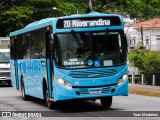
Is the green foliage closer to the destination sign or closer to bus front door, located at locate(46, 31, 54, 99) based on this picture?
bus front door, located at locate(46, 31, 54, 99)

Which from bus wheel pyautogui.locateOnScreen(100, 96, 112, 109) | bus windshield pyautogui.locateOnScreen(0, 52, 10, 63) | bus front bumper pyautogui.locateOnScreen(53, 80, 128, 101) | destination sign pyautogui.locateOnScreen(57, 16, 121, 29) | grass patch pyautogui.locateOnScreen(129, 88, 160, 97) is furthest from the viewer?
bus windshield pyautogui.locateOnScreen(0, 52, 10, 63)

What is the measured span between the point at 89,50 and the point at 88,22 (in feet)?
2.98

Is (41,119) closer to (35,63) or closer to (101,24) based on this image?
(101,24)

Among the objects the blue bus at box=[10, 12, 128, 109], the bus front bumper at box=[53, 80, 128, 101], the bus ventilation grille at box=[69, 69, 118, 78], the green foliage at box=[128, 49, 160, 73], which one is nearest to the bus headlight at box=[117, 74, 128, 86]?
the blue bus at box=[10, 12, 128, 109]

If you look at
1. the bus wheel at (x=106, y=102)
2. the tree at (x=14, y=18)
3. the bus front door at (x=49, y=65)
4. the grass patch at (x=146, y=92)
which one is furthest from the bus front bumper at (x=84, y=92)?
the tree at (x=14, y=18)

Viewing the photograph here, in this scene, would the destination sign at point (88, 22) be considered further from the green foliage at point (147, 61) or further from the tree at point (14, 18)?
the tree at point (14, 18)

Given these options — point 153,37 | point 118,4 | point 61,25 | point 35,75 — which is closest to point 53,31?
point 61,25

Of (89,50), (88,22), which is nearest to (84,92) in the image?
(89,50)

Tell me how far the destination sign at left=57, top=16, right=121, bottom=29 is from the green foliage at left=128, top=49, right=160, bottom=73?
19.3 metres

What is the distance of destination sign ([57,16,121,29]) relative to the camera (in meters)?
17.3

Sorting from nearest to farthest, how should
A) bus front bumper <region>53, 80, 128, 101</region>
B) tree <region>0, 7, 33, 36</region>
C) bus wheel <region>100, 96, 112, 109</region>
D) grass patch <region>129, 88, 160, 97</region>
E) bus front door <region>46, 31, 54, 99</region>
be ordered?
bus front bumper <region>53, 80, 128, 101</region>, bus front door <region>46, 31, 54, 99</region>, bus wheel <region>100, 96, 112, 109</region>, grass patch <region>129, 88, 160, 97</region>, tree <region>0, 7, 33, 36</region>

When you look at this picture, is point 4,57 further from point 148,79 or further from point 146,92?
point 146,92

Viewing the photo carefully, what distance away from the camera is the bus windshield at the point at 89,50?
1702cm

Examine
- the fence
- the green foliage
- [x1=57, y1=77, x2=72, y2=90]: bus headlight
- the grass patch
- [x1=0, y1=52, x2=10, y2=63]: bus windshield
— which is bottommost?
the fence
